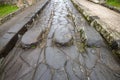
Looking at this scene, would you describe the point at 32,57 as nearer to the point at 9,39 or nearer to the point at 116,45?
the point at 9,39

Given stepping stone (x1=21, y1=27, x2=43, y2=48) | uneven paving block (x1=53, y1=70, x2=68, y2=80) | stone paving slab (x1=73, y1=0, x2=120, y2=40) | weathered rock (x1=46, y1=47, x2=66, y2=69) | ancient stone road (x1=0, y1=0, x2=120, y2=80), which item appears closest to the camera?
uneven paving block (x1=53, y1=70, x2=68, y2=80)

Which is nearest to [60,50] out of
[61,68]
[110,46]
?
[61,68]

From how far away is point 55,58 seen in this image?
3.72 m

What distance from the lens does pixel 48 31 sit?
562cm

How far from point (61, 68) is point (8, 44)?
2.18 metres

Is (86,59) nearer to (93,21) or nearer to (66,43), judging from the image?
(66,43)

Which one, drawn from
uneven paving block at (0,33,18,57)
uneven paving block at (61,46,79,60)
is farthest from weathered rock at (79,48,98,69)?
uneven paving block at (0,33,18,57)

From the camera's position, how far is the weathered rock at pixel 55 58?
3453 millimetres

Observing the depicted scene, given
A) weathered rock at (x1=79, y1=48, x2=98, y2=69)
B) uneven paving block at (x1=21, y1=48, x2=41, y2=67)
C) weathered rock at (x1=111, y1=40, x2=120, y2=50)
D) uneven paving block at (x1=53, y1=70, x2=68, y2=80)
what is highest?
weathered rock at (x1=111, y1=40, x2=120, y2=50)

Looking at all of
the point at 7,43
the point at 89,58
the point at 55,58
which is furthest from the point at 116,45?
the point at 7,43

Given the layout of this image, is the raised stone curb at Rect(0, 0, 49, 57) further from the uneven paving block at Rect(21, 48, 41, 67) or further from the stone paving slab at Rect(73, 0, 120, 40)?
the stone paving slab at Rect(73, 0, 120, 40)

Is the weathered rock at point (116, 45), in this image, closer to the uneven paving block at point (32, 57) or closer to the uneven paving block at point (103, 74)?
the uneven paving block at point (103, 74)

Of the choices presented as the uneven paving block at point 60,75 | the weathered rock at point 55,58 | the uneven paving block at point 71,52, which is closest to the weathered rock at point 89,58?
the uneven paving block at point 71,52

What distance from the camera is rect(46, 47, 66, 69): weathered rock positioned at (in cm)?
345
